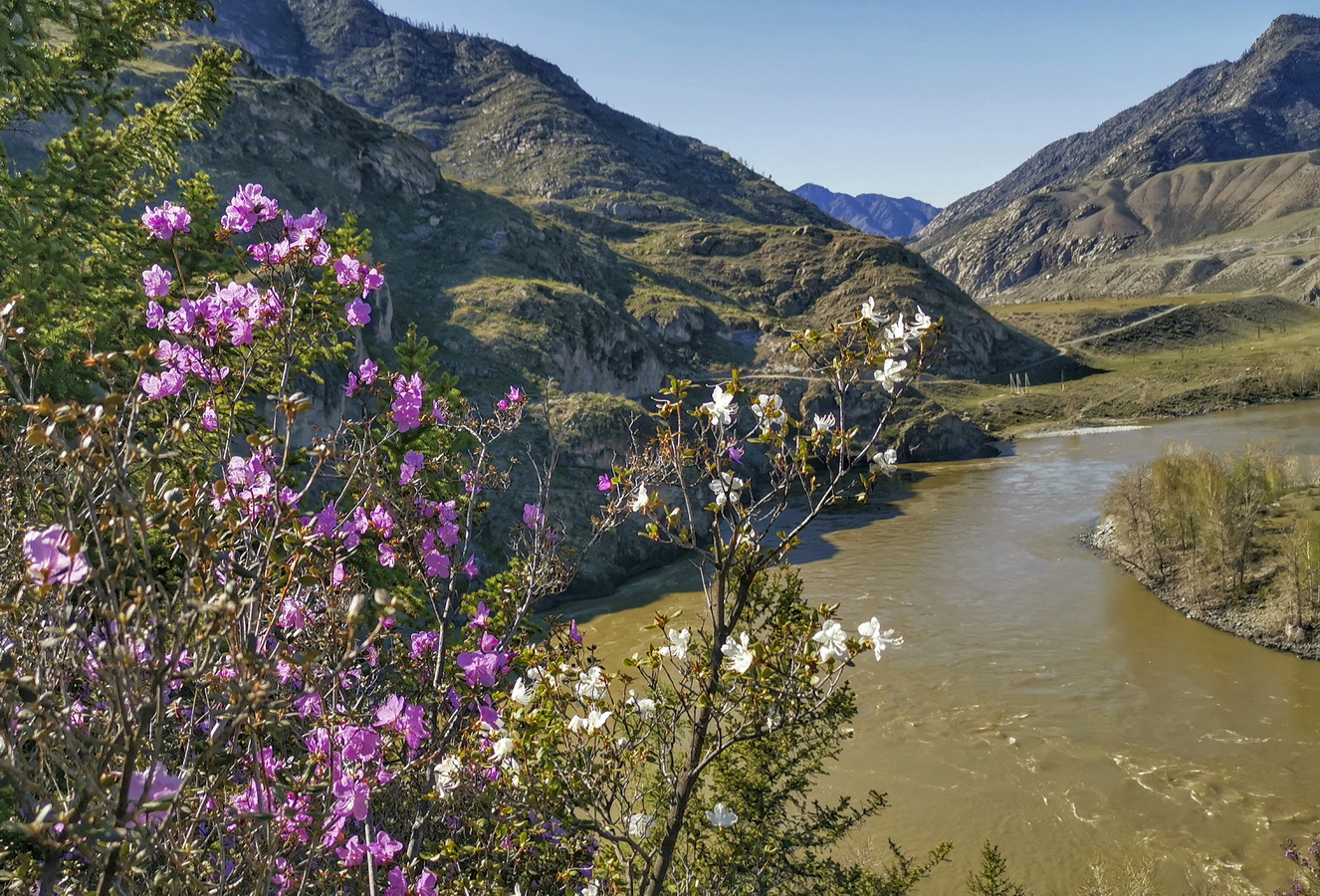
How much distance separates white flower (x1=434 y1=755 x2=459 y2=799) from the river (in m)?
10.9

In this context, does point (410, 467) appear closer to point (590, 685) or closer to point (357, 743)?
point (357, 743)

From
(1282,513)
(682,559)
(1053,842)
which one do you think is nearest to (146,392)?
(1053,842)

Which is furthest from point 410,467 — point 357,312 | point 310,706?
point 310,706

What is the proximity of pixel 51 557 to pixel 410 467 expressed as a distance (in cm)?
305

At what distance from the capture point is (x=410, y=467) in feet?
15.2

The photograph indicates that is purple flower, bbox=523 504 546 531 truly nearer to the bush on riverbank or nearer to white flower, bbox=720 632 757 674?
white flower, bbox=720 632 757 674

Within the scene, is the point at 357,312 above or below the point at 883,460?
above

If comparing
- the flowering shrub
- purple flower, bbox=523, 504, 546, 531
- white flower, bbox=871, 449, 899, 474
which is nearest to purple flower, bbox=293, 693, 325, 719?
the flowering shrub

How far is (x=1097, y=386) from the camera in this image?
7138 cm

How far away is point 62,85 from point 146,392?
4028 mm

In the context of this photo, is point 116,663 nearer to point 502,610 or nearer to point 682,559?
point 502,610

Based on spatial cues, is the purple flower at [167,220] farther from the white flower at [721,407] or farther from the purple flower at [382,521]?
the white flower at [721,407]

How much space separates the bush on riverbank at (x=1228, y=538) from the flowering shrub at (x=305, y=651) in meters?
22.3

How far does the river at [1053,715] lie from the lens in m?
12.5
